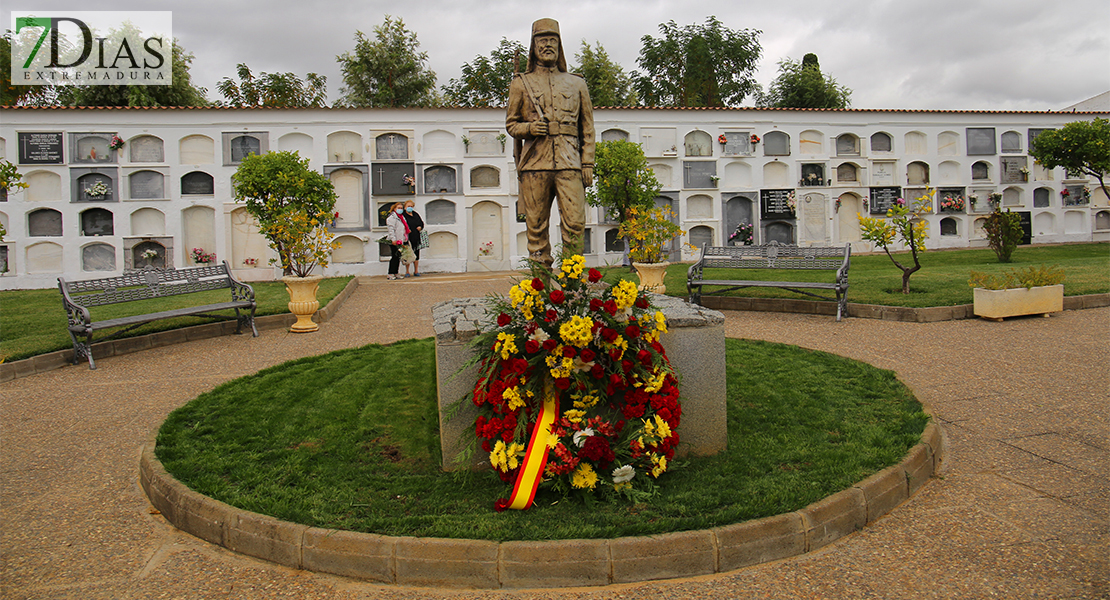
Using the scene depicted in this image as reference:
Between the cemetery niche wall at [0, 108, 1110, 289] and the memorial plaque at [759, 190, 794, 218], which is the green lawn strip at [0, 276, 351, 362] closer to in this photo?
the cemetery niche wall at [0, 108, 1110, 289]

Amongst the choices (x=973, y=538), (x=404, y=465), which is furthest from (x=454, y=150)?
(x=973, y=538)

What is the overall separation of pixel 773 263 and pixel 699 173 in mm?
11428

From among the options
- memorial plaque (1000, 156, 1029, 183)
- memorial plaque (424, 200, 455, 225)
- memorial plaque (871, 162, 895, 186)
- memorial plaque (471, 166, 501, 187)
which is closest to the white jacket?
memorial plaque (424, 200, 455, 225)

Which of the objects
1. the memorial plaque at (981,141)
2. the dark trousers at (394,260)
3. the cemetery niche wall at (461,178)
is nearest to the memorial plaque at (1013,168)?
the cemetery niche wall at (461,178)

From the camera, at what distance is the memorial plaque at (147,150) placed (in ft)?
61.8

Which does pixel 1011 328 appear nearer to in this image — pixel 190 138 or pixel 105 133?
pixel 190 138

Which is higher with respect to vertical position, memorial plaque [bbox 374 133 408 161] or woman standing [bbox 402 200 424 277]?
memorial plaque [bbox 374 133 408 161]

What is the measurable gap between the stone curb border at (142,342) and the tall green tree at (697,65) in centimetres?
2434

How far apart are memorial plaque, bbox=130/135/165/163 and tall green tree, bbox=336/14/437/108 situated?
10.8m

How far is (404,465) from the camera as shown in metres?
3.96

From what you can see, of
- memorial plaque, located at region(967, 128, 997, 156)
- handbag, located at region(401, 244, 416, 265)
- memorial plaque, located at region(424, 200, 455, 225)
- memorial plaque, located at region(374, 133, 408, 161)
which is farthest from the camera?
memorial plaque, located at region(967, 128, 997, 156)

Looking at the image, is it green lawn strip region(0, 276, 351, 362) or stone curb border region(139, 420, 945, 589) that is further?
green lawn strip region(0, 276, 351, 362)

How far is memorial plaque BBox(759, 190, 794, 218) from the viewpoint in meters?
21.8

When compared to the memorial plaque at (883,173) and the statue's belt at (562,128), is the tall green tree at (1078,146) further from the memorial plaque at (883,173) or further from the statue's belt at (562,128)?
the statue's belt at (562,128)
